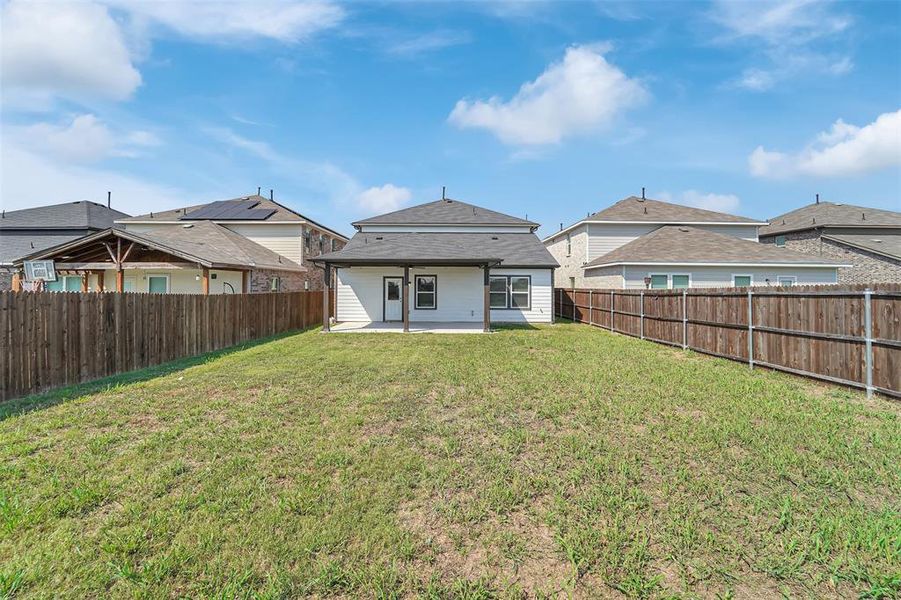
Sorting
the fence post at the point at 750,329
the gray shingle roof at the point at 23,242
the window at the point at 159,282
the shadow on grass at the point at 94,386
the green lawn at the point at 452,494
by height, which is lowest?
the green lawn at the point at 452,494

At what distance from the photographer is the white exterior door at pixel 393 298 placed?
18.8 meters

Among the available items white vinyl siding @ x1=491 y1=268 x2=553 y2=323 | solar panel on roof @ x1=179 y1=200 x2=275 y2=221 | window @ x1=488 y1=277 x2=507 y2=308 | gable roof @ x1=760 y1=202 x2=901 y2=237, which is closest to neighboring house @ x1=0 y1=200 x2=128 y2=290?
solar panel on roof @ x1=179 y1=200 x2=275 y2=221

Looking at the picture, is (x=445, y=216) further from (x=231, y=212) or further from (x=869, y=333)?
(x=869, y=333)

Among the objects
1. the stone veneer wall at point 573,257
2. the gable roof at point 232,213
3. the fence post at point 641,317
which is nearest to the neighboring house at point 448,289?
the stone veneer wall at point 573,257

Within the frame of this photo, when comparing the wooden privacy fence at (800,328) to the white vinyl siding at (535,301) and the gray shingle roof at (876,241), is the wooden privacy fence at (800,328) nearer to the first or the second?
the white vinyl siding at (535,301)

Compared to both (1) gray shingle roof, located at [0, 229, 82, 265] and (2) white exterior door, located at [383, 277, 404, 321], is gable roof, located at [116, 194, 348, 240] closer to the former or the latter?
(1) gray shingle roof, located at [0, 229, 82, 265]

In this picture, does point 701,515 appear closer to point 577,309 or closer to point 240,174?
point 577,309

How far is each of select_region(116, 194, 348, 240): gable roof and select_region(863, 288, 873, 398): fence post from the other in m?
22.8

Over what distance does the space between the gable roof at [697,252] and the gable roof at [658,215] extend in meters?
1.66

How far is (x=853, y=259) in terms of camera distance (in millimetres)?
23141

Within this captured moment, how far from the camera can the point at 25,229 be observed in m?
25.0

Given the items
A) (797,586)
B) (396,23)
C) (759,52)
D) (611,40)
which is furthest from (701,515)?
(759,52)

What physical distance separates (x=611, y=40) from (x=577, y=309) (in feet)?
37.2

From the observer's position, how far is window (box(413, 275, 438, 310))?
1877 centimetres
